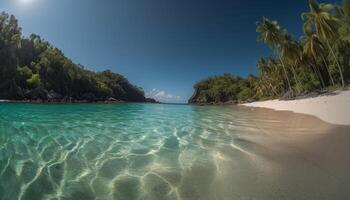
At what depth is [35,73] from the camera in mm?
56562

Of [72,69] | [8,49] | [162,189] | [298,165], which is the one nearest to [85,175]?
[162,189]

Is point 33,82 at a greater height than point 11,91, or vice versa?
point 33,82

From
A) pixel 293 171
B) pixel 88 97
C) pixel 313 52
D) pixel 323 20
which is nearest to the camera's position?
pixel 293 171

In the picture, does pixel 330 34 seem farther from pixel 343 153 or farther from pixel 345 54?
pixel 343 153

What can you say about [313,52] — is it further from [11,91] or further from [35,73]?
[35,73]

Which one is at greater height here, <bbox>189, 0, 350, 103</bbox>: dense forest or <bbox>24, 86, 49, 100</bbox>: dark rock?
<bbox>189, 0, 350, 103</bbox>: dense forest

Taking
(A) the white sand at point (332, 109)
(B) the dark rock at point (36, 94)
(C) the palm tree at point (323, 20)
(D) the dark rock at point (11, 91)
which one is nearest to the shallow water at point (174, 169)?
(A) the white sand at point (332, 109)

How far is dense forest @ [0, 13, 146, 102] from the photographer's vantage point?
151ft

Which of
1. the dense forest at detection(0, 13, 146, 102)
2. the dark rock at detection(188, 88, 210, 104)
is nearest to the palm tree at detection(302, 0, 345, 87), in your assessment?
the dense forest at detection(0, 13, 146, 102)

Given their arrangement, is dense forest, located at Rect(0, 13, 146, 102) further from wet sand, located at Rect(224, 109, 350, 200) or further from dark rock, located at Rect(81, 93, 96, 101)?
wet sand, located at Rect(224, 109, 350, 200)

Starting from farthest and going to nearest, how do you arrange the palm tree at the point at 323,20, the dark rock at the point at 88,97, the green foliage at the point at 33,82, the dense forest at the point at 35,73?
the dark rock at the point at 88,97
the green foliage at the point at 33,82
the dense forest at the point at 35,73
the palm tree at the point at 323,20

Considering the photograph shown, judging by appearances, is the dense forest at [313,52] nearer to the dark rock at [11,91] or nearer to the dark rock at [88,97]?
the dark rock at [11,91]

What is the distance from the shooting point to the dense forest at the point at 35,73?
151ft

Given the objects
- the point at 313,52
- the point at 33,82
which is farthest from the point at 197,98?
the point at 313,52
